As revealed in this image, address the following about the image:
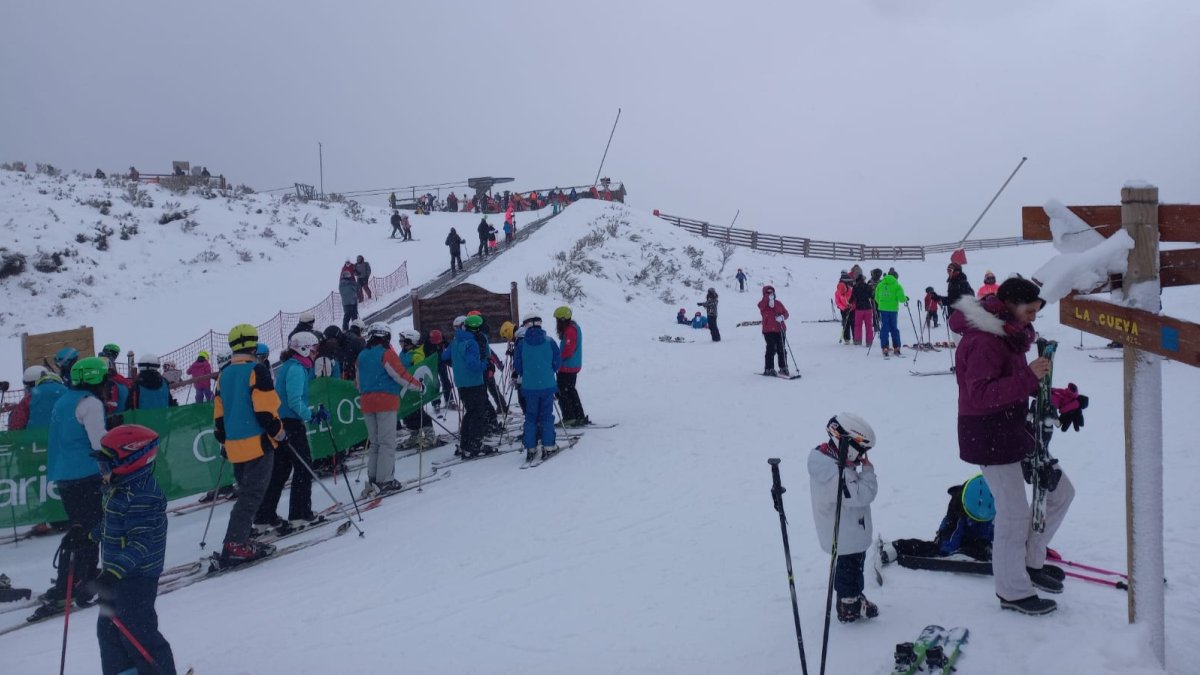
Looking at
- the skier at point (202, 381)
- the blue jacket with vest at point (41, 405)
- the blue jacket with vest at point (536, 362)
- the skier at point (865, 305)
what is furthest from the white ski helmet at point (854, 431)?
the skier at point (865, 305)

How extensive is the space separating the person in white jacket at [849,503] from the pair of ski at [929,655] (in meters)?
0.52

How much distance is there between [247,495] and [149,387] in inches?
115

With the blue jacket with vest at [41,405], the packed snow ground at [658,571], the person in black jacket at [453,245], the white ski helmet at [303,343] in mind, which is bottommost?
the packed snow ground at [658,571]

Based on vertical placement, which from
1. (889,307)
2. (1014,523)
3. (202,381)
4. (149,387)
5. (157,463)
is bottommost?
(157,463)

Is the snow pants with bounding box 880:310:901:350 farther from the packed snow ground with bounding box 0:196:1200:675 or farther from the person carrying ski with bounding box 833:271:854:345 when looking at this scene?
the packed snow ground with bounding box 0:196:1200:675

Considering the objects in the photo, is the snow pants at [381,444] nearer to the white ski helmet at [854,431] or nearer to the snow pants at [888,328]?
the white ski helmet at [854,431]

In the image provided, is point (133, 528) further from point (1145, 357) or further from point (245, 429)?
point (1145, 357)

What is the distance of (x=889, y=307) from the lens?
15.3 meters

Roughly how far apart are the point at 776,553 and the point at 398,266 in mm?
25450

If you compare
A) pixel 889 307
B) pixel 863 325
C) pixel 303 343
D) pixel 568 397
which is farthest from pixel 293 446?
pixel 863 325

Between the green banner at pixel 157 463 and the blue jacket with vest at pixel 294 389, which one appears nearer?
the blue jacket with vest at pixel 294 389

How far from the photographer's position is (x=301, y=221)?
3512 cm

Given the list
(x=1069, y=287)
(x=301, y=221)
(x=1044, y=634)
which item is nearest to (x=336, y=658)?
(x=1044, y=634)

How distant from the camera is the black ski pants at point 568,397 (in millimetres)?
11227
